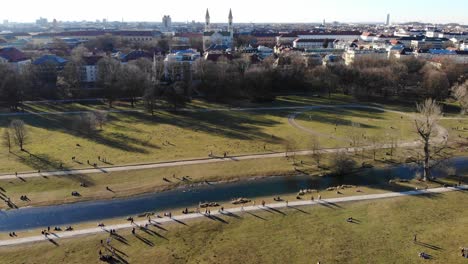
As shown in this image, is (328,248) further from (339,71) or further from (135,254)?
(339,71)

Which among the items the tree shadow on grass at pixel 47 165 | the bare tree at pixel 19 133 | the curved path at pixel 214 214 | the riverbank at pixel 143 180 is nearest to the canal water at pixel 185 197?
the riverbank at pixel 143 180

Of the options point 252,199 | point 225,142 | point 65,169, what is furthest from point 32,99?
point 252,199

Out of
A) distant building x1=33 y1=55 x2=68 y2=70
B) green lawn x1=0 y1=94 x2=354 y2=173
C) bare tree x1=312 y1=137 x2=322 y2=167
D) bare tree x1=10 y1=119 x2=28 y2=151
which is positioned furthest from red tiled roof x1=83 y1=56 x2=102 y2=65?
bare tree x1=312 y1=137 x2=322 y2=167

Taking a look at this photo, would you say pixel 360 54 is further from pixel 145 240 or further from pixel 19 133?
pixel 145 240

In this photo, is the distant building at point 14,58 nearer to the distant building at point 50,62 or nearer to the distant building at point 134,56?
the distant building at point 50,62

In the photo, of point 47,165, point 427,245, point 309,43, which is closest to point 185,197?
point 47,165

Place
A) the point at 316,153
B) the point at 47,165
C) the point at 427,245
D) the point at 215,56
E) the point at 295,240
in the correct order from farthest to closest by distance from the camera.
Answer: the point at 215,56
the point at 316,153
the point at 47,165
the point at 295,240
the point at 427,245

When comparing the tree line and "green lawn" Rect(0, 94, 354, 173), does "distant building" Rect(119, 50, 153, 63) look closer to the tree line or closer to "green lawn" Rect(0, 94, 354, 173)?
the tree line
